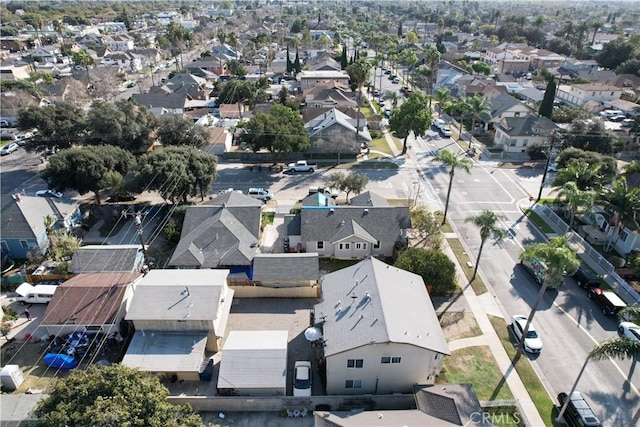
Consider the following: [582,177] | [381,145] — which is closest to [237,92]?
[381,145]

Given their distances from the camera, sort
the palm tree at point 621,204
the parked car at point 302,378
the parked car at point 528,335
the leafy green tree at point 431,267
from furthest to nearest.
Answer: the palm tree at point 621,204, the leafy green tree at point 431,267, the parked car at point 528,335, the parked car at point 302,378

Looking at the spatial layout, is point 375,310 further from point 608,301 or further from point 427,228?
point 608,301

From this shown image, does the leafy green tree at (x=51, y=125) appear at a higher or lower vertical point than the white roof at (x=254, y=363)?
higher

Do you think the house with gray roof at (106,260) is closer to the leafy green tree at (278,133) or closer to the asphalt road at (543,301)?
the leafy green tree at (278,133)

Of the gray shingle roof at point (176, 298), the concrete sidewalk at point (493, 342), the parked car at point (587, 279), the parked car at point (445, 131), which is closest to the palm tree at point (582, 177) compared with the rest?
the parked car at point (587, 279)

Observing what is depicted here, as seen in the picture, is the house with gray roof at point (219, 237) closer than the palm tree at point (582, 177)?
Yes

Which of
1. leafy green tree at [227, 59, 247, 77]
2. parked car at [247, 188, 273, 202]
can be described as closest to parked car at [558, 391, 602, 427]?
parked car at [247, 188, 273, 202]

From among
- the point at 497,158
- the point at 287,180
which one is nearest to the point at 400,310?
the point at 287,180
